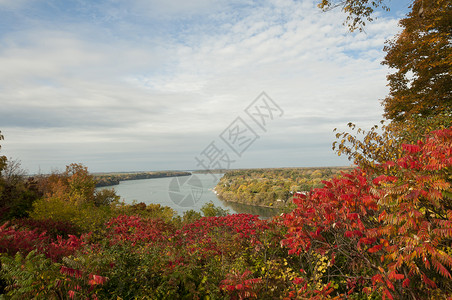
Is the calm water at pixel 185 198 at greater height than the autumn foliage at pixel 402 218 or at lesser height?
lesser

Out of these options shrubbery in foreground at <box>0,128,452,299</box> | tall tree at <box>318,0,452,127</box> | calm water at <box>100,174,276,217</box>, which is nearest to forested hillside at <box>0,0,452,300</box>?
shrubbery in foreground at <box>0,128,452,299</box>

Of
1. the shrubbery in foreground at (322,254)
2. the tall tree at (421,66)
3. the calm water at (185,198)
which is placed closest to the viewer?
the shrubbery in foreground at (322,254)

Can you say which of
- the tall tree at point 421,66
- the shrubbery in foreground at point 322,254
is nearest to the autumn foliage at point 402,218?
the shrubbery in foreground at point 322,254

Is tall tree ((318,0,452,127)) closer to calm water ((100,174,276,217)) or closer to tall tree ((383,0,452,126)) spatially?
tall tree ((383,0,452,126))

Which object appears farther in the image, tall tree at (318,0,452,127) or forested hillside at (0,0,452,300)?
tall tree at (318,0,452,127)

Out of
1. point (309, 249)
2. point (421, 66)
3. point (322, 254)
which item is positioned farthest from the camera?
point (421, 66)

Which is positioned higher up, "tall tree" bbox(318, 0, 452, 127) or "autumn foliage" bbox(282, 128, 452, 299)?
"tall tree" bbox(318, 0, 452, 127)

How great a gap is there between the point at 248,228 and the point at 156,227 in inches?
109

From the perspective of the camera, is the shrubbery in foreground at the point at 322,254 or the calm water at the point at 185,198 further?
the calm water at the point at 185,198

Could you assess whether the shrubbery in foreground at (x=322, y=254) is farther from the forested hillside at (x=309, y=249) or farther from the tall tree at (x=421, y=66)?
the tall tree at (x=421, y=66)

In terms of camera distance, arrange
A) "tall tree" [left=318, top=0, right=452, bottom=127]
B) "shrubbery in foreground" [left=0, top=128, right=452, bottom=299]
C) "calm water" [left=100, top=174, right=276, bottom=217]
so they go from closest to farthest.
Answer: "shrubbery in foreground" [left=0, top=128, right=452, bottom=299], "tall tree" [left=318, top=0, right=452, bottom=127], "calm water" [left=100, top=174, right=276, bottom=217]

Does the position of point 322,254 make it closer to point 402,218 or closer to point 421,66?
point 402,218

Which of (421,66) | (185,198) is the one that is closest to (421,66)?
(421,66)

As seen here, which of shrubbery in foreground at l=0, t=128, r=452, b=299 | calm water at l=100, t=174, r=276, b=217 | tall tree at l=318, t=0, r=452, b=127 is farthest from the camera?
calm water at l=100, t=174, r=276, b=217
